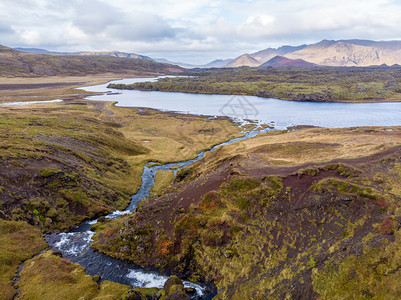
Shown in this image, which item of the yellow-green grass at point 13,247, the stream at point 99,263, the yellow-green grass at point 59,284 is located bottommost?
the stream at point 99,263

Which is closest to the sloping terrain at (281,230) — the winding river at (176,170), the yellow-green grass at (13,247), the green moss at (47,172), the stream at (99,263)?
the stream at (99,263)

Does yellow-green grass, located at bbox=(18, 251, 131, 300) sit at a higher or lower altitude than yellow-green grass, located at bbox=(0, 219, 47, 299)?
lower

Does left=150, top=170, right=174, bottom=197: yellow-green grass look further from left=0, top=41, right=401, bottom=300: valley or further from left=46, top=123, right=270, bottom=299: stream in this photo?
left=46, top=123, right=270, bottom=299: stream

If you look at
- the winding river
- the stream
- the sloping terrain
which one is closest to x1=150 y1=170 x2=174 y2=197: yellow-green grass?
the winding river

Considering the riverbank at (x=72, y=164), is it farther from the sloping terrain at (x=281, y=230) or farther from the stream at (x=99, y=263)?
the sloping terrain at (x=281, y=230)

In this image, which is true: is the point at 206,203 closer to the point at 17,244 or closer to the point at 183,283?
the point at 183,283
